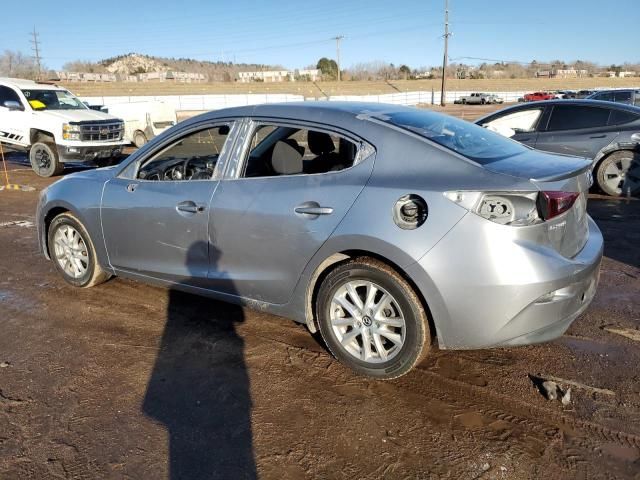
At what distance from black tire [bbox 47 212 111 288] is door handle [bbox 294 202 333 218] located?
2324 mm

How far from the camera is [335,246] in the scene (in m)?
3.14

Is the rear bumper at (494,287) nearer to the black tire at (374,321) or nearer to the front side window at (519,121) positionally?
the black tire at (374,321)

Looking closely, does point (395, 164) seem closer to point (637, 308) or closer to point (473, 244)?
point (473, 244)

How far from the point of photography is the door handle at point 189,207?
3.73 m

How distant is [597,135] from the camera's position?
8.35 m

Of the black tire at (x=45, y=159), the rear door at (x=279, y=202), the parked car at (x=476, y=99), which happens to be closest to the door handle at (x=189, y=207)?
the rear door at (x=279, y=202)

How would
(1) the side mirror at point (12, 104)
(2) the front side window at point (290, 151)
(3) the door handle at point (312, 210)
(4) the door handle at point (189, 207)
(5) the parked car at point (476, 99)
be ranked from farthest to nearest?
(5) the parked car at point (476, 99), (1) the side mirror at point (12, 104), (4) the door handle at point (189, 207), (2) the front side window at point (290, 151), (3) the door handle at point (312, 210)

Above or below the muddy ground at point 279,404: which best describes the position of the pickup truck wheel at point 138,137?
above

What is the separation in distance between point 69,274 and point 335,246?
3.08 metres

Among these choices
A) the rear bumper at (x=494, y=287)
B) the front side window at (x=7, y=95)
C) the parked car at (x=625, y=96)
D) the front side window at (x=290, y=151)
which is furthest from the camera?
the parked car at (x=625, y=96)

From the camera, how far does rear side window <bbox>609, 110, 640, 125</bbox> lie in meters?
8.27

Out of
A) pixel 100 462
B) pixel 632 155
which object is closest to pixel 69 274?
pixel 100 462

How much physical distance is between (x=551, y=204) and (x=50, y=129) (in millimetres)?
12582

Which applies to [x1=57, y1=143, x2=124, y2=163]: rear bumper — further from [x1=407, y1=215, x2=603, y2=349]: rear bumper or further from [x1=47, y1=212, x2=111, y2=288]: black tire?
[x1=407, y1=215, x2=603, y2=349]: rear bumper
